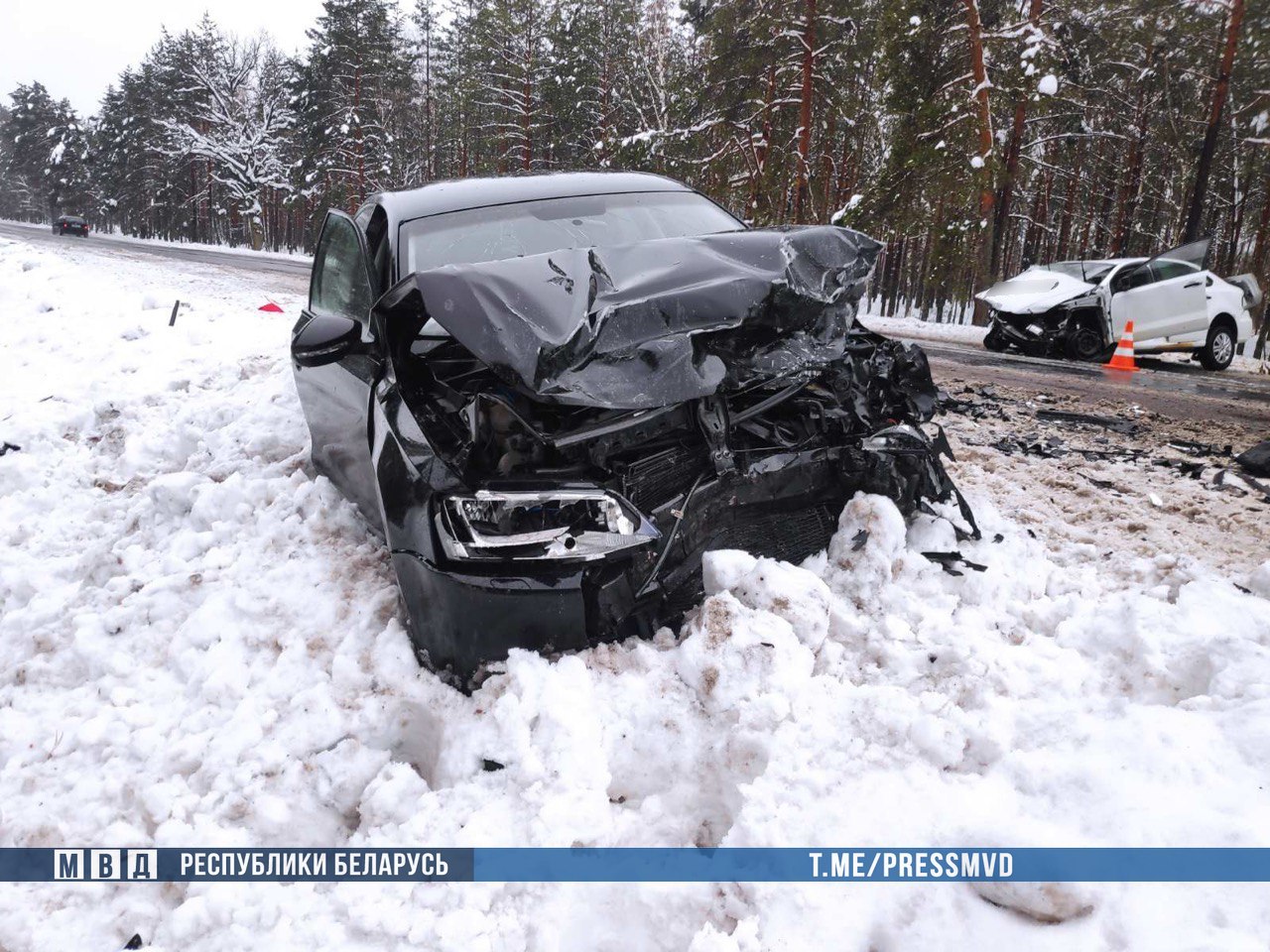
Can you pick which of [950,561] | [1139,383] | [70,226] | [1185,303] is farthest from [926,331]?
[70,226]

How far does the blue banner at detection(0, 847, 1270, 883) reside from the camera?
171 cm

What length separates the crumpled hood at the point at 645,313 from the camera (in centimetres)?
243

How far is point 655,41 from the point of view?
30.2 meters

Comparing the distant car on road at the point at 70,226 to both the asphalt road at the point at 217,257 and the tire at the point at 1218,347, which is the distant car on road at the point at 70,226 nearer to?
the asphalt road at the point at 217,257

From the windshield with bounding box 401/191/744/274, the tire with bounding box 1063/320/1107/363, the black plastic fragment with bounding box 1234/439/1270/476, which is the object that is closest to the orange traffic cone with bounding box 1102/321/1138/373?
the tire with bounding box 1063/320/1107/363

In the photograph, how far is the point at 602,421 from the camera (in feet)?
8.12

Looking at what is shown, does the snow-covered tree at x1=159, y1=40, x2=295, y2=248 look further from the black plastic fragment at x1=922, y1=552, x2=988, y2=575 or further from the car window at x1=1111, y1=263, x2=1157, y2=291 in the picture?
the black plastic fragment at x1=922, y1=552, x2=988, y2=575

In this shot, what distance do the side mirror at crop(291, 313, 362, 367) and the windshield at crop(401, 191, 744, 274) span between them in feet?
1.25

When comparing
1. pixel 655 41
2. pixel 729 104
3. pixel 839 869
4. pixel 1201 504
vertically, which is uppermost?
pixel 655 41

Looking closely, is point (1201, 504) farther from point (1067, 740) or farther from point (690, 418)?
point (690, 418)

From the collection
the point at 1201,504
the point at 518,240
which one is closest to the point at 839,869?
the point at 518,240

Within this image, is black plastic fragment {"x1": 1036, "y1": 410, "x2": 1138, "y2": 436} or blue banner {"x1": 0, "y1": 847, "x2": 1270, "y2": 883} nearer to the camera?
blue banner {"x1": 0, "y1": 847, "x2": 1270, "y2": 883}

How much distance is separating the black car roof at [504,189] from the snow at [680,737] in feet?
4.81

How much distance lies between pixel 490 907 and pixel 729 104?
64.4 feet
